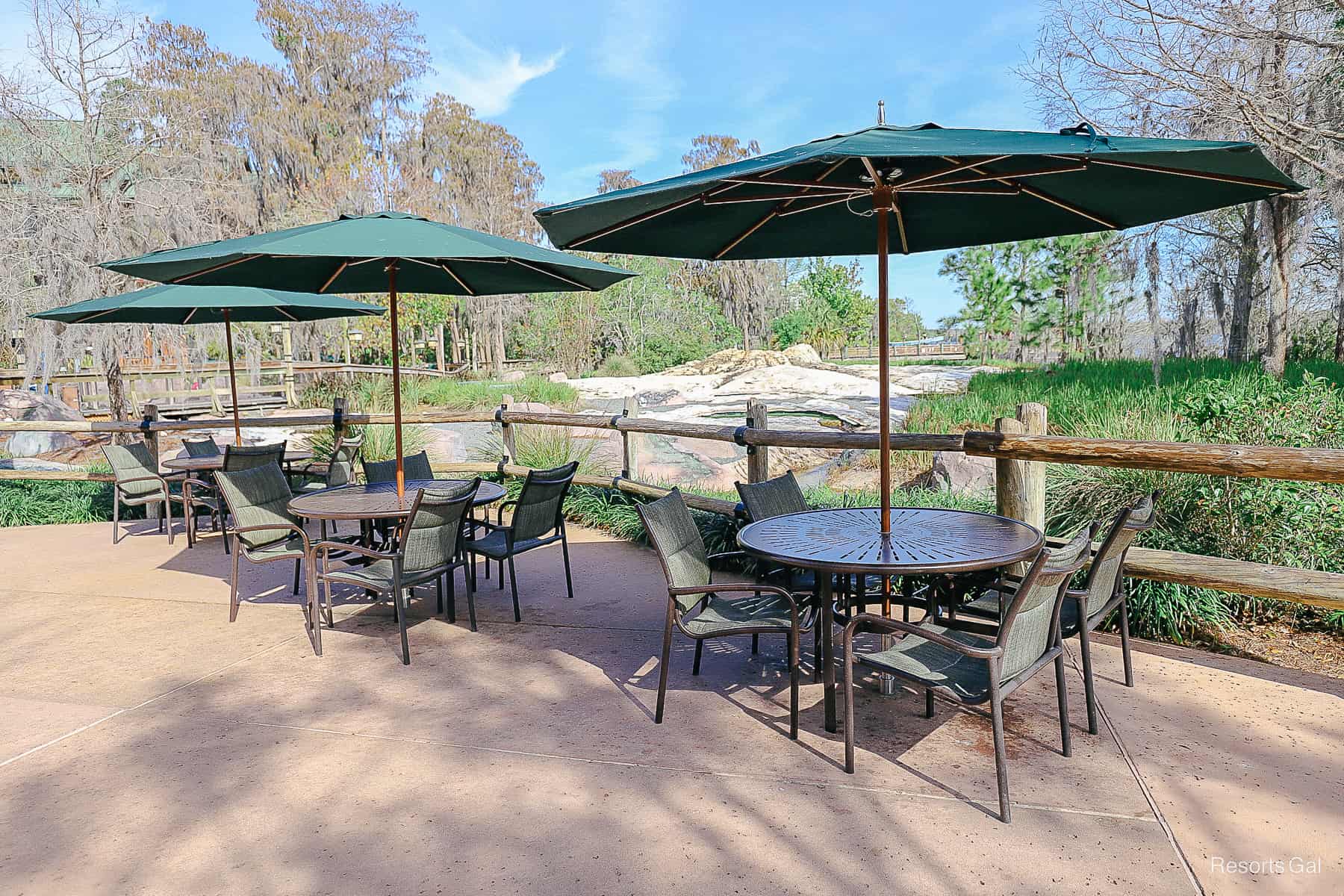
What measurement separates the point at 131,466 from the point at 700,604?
5990 mm

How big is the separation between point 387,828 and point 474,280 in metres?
3.75

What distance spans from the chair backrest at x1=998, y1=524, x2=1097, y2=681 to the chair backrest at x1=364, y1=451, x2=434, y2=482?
4018mm

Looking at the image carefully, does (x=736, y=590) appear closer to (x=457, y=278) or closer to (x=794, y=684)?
(x=794, y=684)

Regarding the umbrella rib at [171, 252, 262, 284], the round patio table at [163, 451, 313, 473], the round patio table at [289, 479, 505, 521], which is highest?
the umbrella rib at [171, 252, 262, 284]

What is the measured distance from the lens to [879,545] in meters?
3.29

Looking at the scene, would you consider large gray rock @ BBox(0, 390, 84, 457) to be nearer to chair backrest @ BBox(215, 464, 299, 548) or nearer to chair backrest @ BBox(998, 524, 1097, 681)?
chair backrest @ BBox(215, 464, 299, 548)

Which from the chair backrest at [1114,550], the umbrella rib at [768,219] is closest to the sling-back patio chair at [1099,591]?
the chair backrest at [1114,550]

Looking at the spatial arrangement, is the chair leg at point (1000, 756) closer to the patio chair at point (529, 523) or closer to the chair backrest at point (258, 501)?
the patio chair at point (529, 523)

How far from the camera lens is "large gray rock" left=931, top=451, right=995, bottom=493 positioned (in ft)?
A: 27.2

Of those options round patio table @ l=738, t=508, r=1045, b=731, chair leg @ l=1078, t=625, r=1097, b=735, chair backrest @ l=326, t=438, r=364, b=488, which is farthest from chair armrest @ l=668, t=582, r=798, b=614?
chair backrest @ l=326, t=438, r=364, b=488

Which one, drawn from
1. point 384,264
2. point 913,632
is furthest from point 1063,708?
point 384,264

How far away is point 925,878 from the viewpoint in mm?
2328

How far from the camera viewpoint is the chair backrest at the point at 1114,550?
124 inches

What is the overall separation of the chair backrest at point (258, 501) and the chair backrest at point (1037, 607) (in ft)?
12.2
